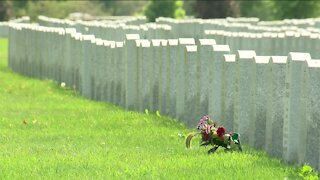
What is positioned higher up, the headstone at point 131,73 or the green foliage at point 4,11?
the headstone at point 131,73

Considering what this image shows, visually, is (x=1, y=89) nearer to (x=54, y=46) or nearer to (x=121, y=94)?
(x=54, y=46)

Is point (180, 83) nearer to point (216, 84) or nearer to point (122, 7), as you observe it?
point (216, 84)

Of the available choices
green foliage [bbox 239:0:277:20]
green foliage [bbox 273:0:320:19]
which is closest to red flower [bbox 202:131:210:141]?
green foliage [bbox 273:0:320:19]

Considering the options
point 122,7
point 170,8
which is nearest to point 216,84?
point 170,8

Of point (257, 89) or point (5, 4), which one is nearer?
point (257, 89)

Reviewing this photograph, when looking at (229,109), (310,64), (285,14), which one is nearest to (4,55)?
(229,109)

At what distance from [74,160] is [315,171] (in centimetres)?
251

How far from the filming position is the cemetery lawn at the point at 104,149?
1005 centimetres

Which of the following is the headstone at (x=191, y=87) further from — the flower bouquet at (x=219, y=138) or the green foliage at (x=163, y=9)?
the green foliage at (x=163, y=9)

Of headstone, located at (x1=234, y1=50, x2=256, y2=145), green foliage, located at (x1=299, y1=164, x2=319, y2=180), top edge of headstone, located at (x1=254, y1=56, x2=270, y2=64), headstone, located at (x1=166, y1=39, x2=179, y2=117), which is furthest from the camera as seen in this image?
headstone, located at (x1=166, y1=39, x2=179, y2=117)

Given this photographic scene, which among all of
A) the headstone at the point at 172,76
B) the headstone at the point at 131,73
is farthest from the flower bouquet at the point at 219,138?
the headstone at the point at 131,73

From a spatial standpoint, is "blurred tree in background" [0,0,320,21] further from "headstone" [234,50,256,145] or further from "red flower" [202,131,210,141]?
"red flower" [202,131,210,141]

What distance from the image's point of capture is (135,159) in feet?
36.0

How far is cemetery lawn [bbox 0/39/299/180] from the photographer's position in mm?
10047
